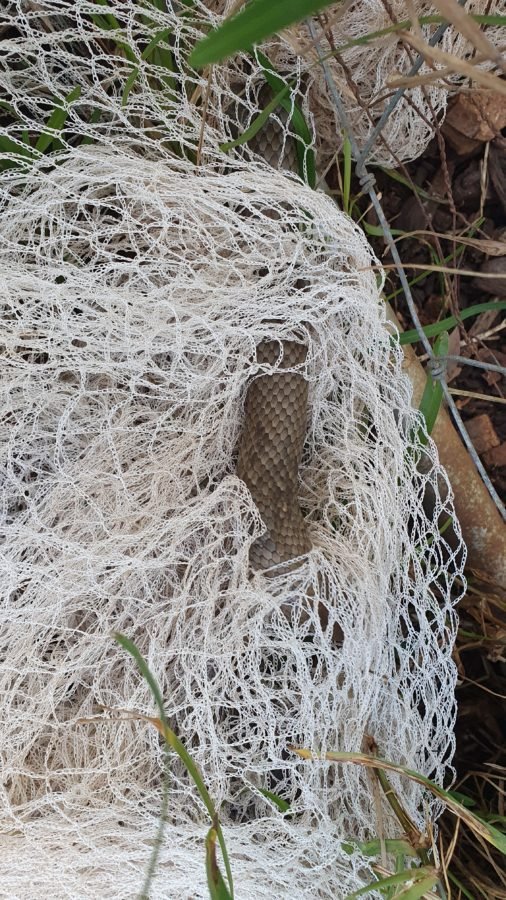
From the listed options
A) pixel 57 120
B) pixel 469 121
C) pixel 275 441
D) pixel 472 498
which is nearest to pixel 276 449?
pixel 275 441

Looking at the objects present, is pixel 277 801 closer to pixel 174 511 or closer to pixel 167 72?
pixel 174 511

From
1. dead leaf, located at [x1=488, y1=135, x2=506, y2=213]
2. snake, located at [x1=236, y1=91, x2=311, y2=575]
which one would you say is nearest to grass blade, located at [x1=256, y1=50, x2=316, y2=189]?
snake, located at [x1=236, y1=91, x2=311, y2=575]

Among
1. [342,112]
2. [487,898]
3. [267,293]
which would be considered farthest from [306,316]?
[487,898]

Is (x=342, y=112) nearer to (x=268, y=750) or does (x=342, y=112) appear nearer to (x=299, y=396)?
(x=299, y=396)

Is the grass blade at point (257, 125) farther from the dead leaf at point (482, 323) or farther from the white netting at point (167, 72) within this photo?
the dead leaf at point (482, 323)

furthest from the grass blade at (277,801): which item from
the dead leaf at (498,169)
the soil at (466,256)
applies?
the dead leaf at (498,169)

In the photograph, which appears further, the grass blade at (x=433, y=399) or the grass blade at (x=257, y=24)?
the grass blade at (x=433, y=399)
